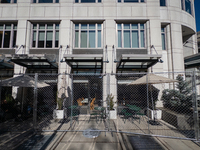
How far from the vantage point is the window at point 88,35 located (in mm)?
10200

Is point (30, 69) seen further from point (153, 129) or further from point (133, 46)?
point (153, 129)

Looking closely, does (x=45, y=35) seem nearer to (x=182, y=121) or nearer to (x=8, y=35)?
(x=8, y=35)

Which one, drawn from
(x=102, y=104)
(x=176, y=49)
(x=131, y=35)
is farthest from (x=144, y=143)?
(x=176, y=49)

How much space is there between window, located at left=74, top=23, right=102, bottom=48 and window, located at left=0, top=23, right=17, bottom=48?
229 inches

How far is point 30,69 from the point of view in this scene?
1012cm

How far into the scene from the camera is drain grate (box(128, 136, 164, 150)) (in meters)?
4.19

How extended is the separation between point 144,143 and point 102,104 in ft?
16.3

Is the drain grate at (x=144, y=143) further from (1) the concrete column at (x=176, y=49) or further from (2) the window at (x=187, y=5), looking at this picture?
(2) the window at (x=187, y=5)

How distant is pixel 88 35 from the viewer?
10250mm

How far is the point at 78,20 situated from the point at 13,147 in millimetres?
9782

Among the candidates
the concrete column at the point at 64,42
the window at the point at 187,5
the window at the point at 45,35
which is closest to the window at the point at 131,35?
the concrete column at the point at 64,42

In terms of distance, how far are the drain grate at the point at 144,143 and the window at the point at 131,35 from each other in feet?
24.9

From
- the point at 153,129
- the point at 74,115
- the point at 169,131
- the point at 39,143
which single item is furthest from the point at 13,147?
the point at 169,131

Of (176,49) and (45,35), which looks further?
(176,49)
